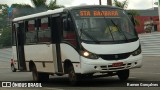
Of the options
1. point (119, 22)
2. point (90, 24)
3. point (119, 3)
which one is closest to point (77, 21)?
point (90, 24)

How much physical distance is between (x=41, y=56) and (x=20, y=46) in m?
A: 2.74

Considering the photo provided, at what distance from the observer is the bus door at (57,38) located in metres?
16.2

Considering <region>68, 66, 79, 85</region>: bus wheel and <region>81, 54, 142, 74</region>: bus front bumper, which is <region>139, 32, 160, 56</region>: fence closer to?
<region>68, 66, 79, 85</region>: bus wheel

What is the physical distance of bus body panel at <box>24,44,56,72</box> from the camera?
16969 mm

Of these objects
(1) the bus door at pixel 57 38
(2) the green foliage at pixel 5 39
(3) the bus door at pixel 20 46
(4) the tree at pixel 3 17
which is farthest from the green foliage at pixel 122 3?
(4) the tree at pixel 3 17

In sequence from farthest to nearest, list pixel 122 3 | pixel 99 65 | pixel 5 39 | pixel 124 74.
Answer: pixel 5 39 → pixel 122 3 → pixel 124 74 → pixel 99 65

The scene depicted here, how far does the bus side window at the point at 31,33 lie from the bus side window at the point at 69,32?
2983mm

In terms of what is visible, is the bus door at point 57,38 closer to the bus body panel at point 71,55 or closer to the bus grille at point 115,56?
the bus body panel at point 71,55

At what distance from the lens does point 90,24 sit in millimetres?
15219

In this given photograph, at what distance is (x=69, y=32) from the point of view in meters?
15.5

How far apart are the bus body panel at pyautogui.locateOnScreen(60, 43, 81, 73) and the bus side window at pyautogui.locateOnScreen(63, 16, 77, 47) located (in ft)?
0.68

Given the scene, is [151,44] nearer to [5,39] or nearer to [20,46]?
[20,46]

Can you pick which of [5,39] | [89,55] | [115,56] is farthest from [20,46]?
[5,39]

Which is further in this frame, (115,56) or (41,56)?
(41,56)
